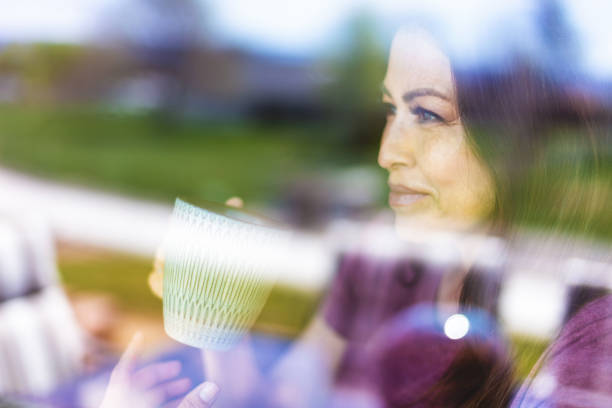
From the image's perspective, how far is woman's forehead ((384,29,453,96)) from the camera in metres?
0.77

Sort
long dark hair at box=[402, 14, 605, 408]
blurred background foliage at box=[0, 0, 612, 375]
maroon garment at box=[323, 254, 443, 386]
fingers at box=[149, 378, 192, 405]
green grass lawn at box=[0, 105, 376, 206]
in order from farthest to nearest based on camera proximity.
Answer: green grass lawn at box=[0, 105, 376, 206]
blurred background foliage at box=[0, 0, 612, 375]
maroon garment at box=[323, 254, 443, 386]
fingers at box=[149, 378, 192, 405]
long dark hair at box=[402, 14, 605, 408]

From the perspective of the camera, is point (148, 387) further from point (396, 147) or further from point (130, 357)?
point (396, 147)

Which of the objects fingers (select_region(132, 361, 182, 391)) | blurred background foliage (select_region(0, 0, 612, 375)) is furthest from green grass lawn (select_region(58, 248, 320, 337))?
fingers (select_region(132, 361, 182, 391))

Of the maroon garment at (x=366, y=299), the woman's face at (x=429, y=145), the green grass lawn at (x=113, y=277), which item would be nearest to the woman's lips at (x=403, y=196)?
the woman's face at (x=429, y=145)

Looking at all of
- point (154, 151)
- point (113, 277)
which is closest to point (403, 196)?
point (113, 277)

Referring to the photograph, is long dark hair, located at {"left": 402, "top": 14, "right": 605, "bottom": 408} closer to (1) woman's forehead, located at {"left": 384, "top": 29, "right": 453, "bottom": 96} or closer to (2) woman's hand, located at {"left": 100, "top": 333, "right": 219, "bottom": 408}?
(1) woman's forehead, located at {"left": 384, "top": 29, "right": 453, "bottom": 96}

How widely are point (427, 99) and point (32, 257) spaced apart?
146 cm

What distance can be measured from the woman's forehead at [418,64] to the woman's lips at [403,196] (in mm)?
121

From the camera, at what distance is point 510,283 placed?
93cm

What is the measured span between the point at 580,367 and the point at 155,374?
22.5 inches

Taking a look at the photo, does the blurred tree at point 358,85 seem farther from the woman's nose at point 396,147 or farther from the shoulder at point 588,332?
the shoulder at point 588,332

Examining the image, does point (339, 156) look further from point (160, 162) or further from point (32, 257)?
point (32, 257)

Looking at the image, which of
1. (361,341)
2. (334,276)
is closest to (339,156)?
(334,276)

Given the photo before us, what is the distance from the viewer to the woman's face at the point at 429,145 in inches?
30.2
